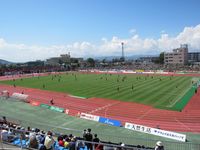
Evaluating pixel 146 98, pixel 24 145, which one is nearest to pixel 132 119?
pixel 146 98

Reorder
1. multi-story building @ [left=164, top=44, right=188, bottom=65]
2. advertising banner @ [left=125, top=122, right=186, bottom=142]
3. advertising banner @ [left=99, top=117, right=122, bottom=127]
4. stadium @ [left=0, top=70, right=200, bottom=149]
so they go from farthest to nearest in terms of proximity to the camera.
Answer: multi-story building @ [left=164, top=44, right=188, bottom=65] → advertising banner @ [left=99, top=117, right=122, bottom=127] → stadium @ [left=0, top=70, right=200, bottom=149] → advertising banner @ [left=125, top=122, right=186, bottom=142]

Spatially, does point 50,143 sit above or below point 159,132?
above

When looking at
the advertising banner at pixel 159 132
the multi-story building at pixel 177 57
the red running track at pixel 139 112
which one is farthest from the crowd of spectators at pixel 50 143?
the multi-story building at pixel 177 57

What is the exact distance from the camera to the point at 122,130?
24.1 m

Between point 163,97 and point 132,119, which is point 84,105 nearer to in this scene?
point 132,119

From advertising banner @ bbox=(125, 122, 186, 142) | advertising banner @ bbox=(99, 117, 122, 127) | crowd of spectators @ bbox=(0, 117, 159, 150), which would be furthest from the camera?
advertising banner @ bbox=(99, 117, 122, 127)

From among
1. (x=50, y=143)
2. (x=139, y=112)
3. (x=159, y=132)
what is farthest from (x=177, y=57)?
(x=50, y=143)

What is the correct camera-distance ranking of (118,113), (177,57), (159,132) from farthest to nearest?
1. (177,57)
2. (118,113)
3. (159,132)

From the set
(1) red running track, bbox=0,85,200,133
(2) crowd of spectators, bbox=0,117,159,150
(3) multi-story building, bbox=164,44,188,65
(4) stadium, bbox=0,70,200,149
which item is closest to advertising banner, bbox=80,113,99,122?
(4) stadium, bbox=0,70,200,149

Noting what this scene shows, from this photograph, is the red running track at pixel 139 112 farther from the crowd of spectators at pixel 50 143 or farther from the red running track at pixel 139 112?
the crowd of spectators at pixel 50 143

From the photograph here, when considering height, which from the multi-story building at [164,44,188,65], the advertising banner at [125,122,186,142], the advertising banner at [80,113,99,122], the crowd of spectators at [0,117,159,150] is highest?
the multi-story building at [164,44,188,65]

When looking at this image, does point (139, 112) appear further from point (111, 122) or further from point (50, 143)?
point (50, 143)

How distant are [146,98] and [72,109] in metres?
12.5

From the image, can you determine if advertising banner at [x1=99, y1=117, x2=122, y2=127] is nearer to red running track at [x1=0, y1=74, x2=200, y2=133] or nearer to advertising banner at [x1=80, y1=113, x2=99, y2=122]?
advertising banner at [x1=80, y1=113, x2=99, y2=122]
